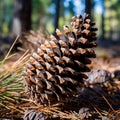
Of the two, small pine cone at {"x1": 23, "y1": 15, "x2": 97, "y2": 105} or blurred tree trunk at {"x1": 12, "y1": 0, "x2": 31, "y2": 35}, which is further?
blurred tree trunk at {"x1": 12, "y1": 0, "x2": 31, "y2": 35}

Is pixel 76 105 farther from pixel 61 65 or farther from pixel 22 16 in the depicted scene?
pixel 22 16

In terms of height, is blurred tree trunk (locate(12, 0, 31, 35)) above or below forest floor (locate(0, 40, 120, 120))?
above

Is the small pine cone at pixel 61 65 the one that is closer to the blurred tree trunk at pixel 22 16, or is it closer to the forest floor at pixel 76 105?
the forest floor at pixel 76 105

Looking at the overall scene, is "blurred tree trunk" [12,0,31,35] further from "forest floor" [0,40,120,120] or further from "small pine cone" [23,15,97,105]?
"small pine cone" [23,15,97,105]

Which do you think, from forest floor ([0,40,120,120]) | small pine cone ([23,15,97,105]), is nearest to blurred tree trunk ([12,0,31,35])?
forest floor ([0,40,120,120])

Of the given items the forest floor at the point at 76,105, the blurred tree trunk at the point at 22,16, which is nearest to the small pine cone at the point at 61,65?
the forest floor at the point at 76,105

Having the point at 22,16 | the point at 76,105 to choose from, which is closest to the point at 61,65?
the point at 76,105
